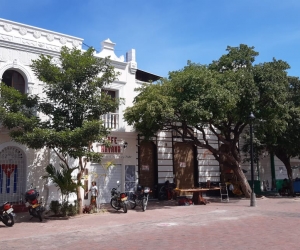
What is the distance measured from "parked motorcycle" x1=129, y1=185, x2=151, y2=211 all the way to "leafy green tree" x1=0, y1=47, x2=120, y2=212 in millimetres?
2967

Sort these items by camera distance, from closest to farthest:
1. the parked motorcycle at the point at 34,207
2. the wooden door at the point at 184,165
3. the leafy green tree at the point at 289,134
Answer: the parked motorcycle at the point at 34,207 < the leafy green tree at the point at 289,134 < the wooden door at the point at 184,165

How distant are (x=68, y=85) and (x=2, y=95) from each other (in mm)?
2674

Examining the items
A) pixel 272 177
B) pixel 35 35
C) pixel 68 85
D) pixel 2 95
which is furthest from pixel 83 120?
pixel 272 177

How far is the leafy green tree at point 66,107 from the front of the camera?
555 inches

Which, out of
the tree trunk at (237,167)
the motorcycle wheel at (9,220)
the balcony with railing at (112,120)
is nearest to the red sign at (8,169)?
the motorcycle wheel at (9,220)

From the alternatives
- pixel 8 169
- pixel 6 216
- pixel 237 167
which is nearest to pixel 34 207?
pixel 6 216

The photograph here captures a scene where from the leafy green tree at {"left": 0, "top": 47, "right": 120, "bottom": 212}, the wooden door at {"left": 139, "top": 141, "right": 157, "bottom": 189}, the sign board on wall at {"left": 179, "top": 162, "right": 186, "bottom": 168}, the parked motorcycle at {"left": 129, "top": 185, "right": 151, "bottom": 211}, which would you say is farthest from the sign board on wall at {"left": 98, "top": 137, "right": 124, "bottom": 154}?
the sign board on wall at {"left": 179, "top": 162, "right": 186, "bottom": 168}

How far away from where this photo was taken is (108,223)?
1359cm

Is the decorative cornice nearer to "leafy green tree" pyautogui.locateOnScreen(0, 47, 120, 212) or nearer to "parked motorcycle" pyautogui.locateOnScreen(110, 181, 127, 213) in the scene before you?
"leafy green tree" pyautogui.locateOnScreen(0, 47, 120, 212)

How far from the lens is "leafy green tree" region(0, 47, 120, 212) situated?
1411 centimetres

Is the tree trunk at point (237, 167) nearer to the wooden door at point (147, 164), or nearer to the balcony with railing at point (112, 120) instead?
the wooden door at point (147, 164)

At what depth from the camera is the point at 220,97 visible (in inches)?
671

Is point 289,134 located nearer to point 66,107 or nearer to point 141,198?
point 141,198

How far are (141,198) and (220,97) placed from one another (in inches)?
242
